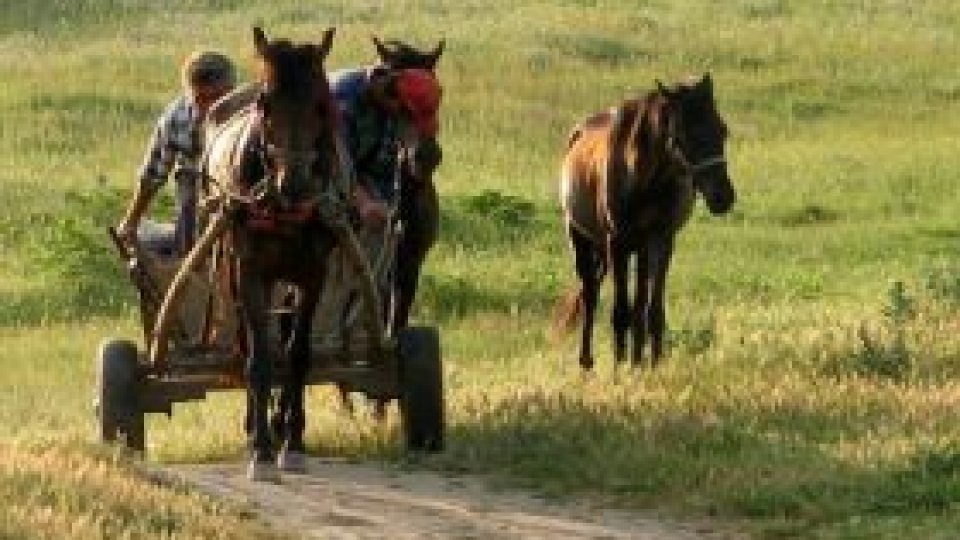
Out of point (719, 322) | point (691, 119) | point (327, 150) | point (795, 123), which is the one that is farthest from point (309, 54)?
point (795, 123)

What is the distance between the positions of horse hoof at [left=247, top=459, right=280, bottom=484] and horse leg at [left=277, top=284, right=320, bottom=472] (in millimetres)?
291

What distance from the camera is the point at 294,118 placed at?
1193 centimetres

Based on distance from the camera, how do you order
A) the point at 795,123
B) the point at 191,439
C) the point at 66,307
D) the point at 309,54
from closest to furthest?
1. the point at 309,54
2. the point at 191,439
3. the point at 66,307
4. the point at 795,123

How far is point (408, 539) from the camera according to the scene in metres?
10.6

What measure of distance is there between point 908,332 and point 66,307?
9.33m

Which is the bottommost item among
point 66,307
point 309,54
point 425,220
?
point 66,307

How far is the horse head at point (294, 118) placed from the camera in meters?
11.9

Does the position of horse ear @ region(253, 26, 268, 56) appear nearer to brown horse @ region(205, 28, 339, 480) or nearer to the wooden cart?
brown horse @ region(205, 28, 339, 480)

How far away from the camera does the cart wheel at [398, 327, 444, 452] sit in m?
13.7

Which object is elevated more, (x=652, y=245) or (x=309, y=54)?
(x=309, y=54)

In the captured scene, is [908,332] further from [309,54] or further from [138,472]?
[138,472]

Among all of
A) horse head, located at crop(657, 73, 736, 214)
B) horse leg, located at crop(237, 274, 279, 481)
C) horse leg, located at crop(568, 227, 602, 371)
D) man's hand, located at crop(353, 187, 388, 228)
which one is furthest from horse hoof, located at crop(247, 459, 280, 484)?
horse leg, located at crop(568, 227, 602, 371)

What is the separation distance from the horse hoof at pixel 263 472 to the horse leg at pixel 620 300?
15.5 ft

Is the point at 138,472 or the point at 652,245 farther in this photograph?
the point at 652,245
